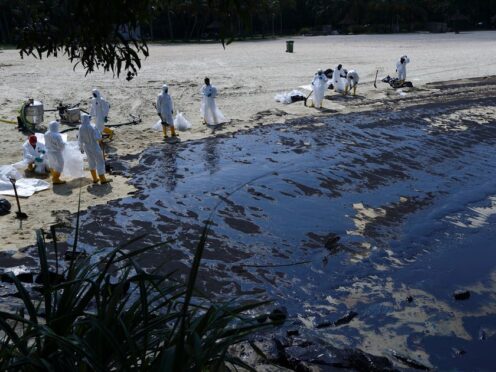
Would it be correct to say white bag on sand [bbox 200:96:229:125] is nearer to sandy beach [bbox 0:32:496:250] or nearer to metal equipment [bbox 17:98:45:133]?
sandy beach [bbox 0:32:496:250]

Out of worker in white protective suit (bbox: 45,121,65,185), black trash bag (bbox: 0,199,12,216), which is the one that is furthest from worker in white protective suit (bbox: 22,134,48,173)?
black trash bag (bbox: 0,199,12,216)

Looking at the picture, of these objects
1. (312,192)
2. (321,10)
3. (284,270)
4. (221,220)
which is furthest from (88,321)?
(321,10)

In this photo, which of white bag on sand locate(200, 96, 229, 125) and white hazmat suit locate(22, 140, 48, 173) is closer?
white hazmat suit locate(22, 140, 48, 173)

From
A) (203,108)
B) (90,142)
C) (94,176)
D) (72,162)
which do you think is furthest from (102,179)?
(203,108)

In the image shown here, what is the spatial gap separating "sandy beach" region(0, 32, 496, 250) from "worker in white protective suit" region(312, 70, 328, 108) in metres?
0.49

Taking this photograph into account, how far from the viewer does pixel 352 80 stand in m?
18.2

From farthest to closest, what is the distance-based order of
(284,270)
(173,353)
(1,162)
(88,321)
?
(1,162), (284,270), (88,321), (173,353)

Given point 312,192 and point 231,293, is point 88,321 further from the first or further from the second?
point 312,192

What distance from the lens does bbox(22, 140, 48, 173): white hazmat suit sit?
9555 mm

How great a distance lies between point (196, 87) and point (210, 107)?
18.7 ft

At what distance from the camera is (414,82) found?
2164 centimetres

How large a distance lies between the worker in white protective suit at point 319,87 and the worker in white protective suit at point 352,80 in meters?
2.31

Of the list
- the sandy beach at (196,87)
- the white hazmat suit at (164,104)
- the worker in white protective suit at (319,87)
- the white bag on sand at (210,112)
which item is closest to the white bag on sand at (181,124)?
the sandy beach at (196,87)

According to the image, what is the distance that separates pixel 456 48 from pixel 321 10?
24.2 meters
